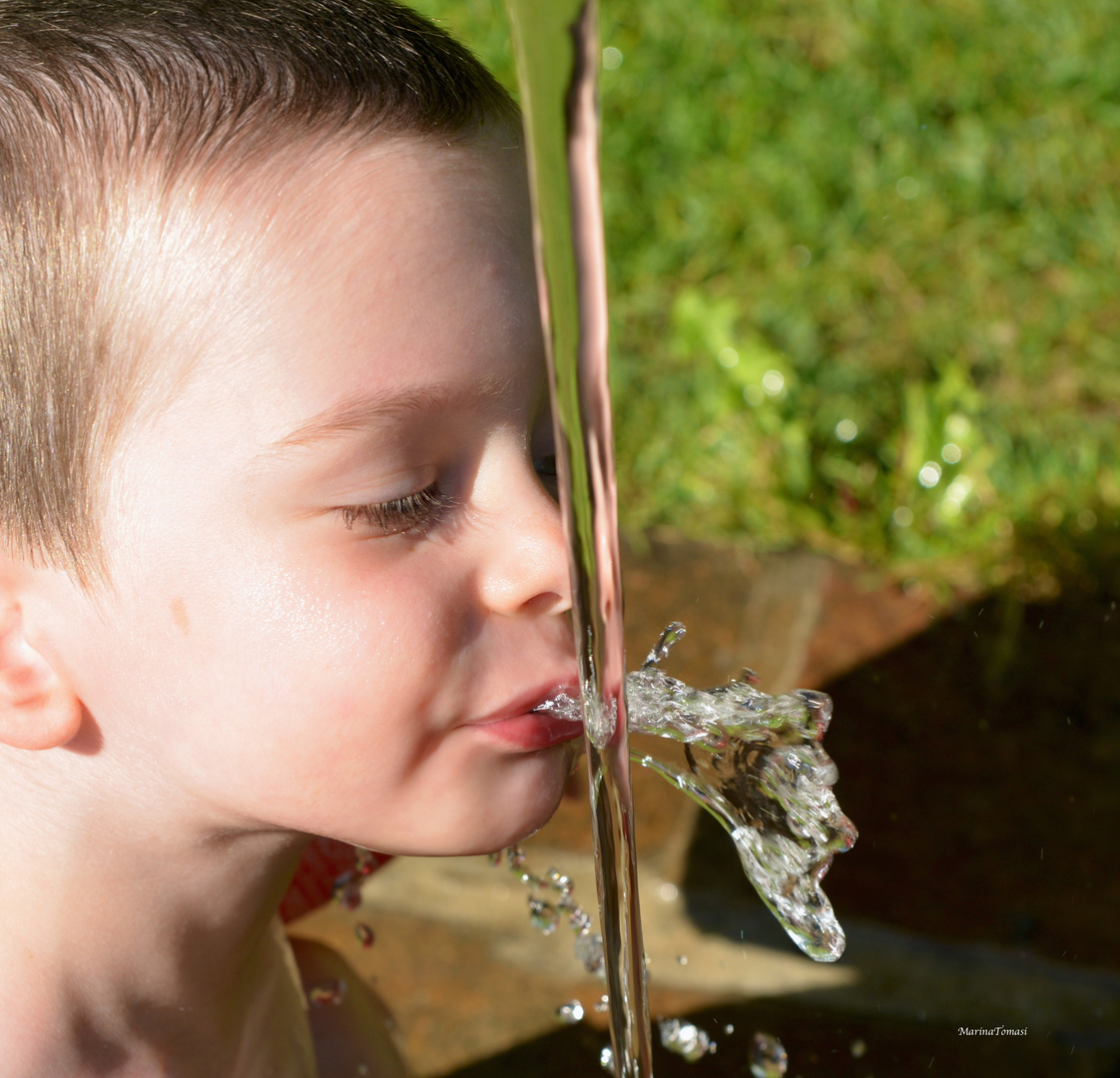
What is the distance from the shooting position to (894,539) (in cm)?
252

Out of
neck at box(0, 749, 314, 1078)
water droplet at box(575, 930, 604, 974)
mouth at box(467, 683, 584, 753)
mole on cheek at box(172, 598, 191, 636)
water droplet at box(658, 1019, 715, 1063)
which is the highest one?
mole on cheek at box(172, 598, 191, 636)

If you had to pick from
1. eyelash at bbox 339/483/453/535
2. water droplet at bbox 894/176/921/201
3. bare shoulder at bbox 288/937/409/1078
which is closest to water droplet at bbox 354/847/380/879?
bare shoulder at bbox 288/937/409/1078

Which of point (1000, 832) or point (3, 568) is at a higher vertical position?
point (3, 568)

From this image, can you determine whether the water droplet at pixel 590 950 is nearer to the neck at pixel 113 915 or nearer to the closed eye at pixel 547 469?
the neck at pixel 113 915

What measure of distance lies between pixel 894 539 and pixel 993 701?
0.36m

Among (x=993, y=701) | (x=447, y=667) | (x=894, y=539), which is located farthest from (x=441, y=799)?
(x=894, y=539)

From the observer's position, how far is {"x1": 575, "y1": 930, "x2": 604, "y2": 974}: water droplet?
1.95 m

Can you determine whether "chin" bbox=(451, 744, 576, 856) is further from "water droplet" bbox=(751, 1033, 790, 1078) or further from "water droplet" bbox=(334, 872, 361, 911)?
"water droplet" bbox=(751, 1033, 790, 1078)

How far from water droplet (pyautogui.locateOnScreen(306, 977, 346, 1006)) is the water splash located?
529 mm

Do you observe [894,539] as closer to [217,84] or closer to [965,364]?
[965,364]

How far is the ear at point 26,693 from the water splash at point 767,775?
0.59 metres

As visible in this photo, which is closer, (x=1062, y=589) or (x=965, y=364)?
(x=1062, y=589)

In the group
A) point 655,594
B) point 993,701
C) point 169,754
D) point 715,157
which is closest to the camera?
point 169,754

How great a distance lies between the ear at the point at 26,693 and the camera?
124cm
